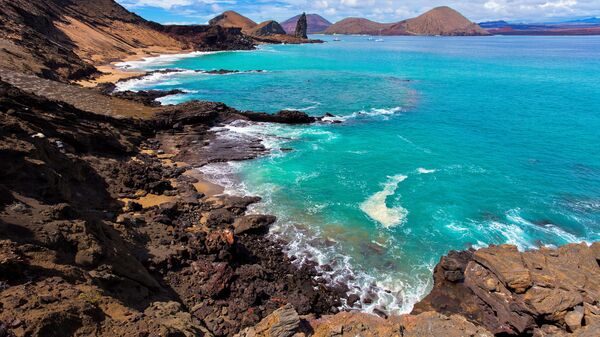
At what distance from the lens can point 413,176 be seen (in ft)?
108

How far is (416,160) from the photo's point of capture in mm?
36500

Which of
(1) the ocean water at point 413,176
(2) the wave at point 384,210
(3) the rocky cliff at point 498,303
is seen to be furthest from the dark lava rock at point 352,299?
(2) the wave at point 384,210

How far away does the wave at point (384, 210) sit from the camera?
1008 inches

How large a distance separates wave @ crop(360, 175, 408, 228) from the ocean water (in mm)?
136

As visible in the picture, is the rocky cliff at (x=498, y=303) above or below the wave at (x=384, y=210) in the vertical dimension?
above

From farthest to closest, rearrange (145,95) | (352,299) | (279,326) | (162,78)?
(162,78) < (145,95) < (352,299) < (279,326)

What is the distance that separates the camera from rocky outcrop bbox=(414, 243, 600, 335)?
1395cm

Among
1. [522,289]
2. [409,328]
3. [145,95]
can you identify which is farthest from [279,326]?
[145,95]

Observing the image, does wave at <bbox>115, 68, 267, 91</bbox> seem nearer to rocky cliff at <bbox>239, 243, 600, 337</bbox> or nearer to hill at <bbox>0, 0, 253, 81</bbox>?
hill at <bbox>0, 0, 253, 81</bbox>

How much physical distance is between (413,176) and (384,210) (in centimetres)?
→ 758

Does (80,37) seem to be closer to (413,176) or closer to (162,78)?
(162,78)

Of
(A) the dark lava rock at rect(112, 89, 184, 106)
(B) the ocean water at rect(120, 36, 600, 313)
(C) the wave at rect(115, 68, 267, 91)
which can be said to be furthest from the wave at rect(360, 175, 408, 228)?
(C) the wave at rect(115, 68, 267, 91)

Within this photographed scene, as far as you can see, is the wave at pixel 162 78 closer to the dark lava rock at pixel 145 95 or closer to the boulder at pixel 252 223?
the dark lava rock at pixel 145 95

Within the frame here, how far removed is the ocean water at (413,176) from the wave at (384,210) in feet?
0.45
